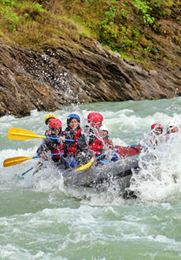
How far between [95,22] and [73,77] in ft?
16.6

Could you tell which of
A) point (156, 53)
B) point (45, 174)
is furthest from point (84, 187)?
point (156, 53)

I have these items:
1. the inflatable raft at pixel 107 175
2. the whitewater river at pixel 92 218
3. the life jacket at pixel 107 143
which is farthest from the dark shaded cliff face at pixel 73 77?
the inflatable raft at pixel 107 175

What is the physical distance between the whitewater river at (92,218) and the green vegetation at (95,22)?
31.2 feet

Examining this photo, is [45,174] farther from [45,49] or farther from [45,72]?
[45,49]

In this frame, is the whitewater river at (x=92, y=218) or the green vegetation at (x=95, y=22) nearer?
the whitewater river at (x=92, y=218)

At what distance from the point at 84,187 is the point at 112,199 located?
0.43 metres

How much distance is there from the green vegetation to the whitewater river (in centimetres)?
951

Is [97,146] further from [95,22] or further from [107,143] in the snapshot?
[95,22]

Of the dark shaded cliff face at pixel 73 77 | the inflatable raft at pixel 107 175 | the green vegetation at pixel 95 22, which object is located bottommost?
the inflatable raft at pixel 107 175

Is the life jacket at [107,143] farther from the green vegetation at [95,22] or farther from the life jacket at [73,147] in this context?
the green vegetation at [95,22]

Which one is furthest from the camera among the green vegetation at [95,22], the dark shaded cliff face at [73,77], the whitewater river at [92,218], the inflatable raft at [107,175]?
the green vegetation at [95,22]

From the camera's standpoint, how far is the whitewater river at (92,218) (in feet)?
10.5

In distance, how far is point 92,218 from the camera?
389 cm

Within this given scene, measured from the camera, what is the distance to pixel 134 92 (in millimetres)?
13742
